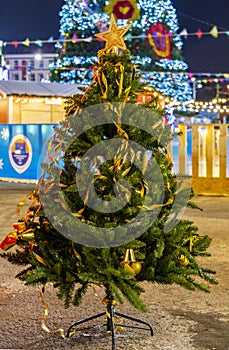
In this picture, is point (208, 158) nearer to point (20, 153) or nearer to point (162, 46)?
point (20, 153)

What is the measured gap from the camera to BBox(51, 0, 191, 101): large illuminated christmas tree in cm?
4438

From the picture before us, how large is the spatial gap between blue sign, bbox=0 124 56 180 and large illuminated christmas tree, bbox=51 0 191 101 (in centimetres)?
2413

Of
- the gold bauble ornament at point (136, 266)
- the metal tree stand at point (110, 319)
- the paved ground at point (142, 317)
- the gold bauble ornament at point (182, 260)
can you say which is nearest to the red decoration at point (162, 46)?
the paved ground at point (142, 317)

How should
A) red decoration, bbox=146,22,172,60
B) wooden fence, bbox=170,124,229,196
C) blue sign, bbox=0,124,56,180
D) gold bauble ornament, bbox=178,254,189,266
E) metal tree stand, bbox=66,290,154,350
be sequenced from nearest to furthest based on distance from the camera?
gold bauble ornament, bbox=178,254,189,266, metal tree stand, bbox=66,290,154,350, wooden fence, bbox=170,124,229,196, blue sign, bbox=0,124,56,180, red decoration, bbox=146,22,172,60

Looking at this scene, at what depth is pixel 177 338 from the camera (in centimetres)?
505

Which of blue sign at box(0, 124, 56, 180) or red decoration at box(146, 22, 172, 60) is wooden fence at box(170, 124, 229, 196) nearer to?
blue sign at box(0, 124, 56, 180)

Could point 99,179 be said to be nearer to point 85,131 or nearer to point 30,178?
point 85,131

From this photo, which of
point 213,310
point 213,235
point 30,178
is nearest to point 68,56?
point 30,178

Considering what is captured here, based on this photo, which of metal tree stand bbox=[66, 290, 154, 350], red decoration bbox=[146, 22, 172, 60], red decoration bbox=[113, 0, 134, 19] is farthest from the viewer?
red decoration bbox=[146, 22, 172, 60]

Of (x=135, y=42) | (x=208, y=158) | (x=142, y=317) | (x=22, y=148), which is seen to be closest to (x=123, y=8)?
(x=135, y=42)

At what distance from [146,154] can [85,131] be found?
1.49 feet

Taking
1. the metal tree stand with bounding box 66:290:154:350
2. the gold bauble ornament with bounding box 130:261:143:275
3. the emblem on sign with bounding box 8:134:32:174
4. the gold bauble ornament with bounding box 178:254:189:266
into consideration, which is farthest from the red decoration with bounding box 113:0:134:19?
the gold bauble ornament with bounding box 130:261:143:275

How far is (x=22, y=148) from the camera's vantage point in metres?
18.2

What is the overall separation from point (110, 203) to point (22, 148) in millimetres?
14079
